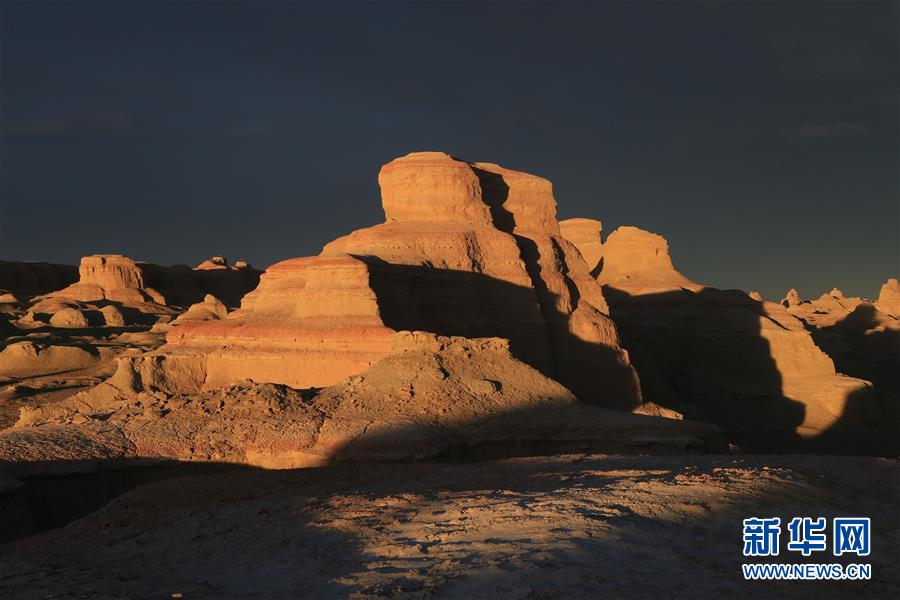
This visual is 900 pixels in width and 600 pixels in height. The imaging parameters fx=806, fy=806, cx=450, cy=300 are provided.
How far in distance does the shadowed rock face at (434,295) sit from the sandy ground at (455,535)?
33.7 ft

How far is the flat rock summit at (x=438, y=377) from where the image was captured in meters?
13.7

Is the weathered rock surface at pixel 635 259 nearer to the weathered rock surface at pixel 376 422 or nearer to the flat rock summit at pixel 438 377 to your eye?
the flat rock summit at pixel 438 377

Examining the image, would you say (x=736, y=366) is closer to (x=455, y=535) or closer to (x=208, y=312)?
(x=208, y=312)

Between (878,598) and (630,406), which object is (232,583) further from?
(630,406)

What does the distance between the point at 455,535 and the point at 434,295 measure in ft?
62.0

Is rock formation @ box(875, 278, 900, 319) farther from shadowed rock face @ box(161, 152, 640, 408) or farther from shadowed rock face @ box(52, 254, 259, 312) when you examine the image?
shadowed rock face @ box(52, 254, 259, 312)

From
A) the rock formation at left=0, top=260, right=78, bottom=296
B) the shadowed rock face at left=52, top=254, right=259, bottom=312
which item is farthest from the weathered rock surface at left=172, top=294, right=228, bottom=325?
the rock formation at left=0, top=260, right=78, bottom=296

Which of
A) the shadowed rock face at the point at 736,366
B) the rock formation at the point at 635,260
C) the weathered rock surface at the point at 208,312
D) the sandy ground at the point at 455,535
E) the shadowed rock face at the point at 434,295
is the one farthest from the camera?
the rock formation at the point at 635,260

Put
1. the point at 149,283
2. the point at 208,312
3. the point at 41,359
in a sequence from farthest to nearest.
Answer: the point at 149,283 → the point at 208,312 → the point at 41,359

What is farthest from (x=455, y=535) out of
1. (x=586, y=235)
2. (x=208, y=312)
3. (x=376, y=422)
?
(x=586, y=235)

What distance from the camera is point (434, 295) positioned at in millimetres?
27156

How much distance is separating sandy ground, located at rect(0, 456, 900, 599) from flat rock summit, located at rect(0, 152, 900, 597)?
0.12m

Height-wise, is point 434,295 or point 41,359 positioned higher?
point 434,295

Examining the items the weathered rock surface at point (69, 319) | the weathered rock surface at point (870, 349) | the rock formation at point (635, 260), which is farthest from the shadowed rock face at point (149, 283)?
the weathered rock surface at point (870, 349)
